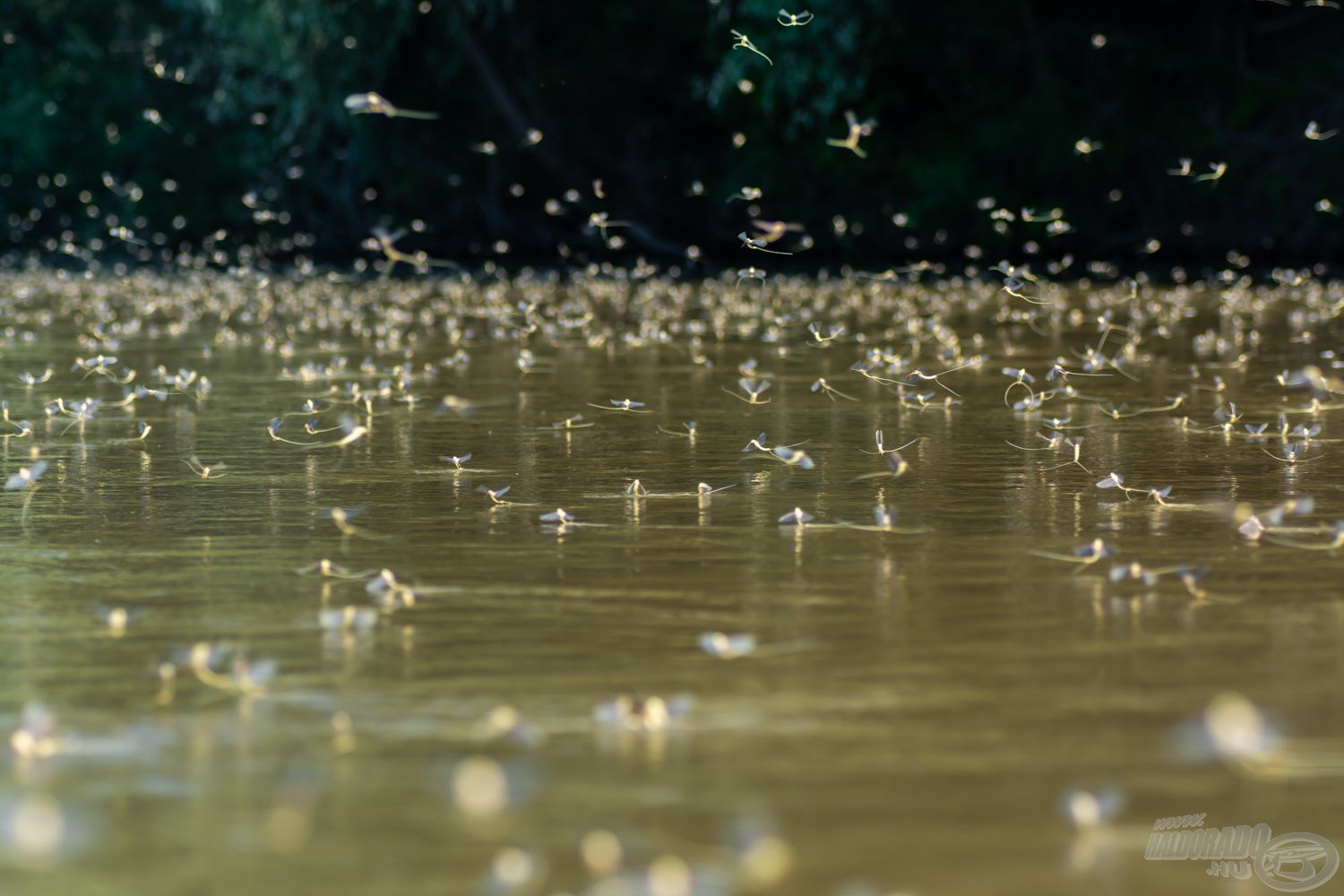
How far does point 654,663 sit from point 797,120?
2276cm

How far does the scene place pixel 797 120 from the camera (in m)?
26.5

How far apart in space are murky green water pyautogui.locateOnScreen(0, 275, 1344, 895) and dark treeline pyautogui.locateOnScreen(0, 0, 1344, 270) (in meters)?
16.8

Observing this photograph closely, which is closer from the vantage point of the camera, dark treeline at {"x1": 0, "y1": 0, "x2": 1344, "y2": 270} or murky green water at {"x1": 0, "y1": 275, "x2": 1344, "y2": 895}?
murky green water at {"x1": 0, "y1": 275, "x2": 1344, "y2": 895}

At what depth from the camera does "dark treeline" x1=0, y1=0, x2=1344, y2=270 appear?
1083 inches

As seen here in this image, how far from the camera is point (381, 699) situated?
3992 millimetres

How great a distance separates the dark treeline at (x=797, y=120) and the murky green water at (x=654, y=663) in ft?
55.0

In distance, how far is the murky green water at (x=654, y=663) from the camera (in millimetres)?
3129

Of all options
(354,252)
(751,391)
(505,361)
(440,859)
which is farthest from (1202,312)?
(354,252)

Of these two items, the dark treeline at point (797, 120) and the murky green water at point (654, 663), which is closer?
the murky green water at point (654, 663)

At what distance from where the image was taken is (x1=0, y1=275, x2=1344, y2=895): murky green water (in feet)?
10.3

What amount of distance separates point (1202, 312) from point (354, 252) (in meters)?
18.7

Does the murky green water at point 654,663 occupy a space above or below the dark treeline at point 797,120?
below

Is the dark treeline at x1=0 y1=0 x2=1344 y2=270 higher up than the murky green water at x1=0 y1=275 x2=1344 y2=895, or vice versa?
the dark treeline at x1=0 y1=0 x2=1344 y2=270

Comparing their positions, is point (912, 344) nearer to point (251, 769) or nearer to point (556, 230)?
point (251, 769)
